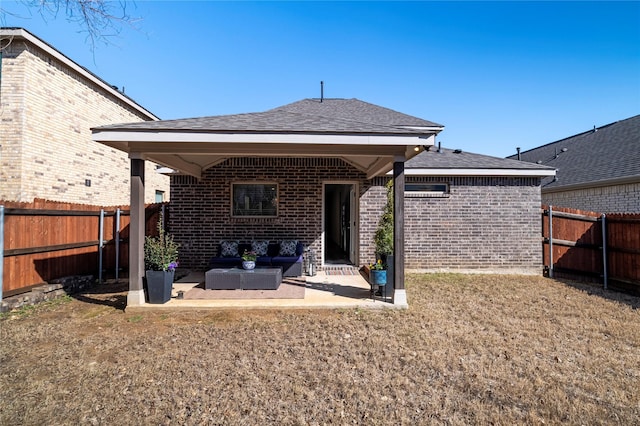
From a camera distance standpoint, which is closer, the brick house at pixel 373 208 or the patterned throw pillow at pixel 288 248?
the patterned throw pillow at pixel 288 248

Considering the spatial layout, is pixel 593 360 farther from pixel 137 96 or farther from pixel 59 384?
pixel 137 96

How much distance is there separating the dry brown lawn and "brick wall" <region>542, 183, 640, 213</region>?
234 inches

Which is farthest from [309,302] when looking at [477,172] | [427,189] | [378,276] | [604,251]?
[604,251]

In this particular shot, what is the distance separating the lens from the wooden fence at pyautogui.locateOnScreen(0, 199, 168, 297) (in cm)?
514

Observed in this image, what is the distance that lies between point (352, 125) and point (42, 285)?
6461 mm

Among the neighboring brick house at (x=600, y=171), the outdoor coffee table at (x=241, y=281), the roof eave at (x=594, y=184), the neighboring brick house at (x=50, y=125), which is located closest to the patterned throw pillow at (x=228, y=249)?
the outdoor coffee table at (x=241, y=281)

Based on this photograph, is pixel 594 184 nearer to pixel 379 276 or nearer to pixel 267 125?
pixel 379 276

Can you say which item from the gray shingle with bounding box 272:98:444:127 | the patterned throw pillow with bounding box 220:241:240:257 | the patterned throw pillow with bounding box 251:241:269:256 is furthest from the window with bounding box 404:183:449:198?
the patterned throw pillow with bounding box 220:241:240:257

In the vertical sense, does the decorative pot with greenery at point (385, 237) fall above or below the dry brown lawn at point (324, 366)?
above

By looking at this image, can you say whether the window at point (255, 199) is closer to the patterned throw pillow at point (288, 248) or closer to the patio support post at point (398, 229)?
the patterned throw pillow at point (288, 248)

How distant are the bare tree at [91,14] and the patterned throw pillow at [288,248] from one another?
5289 mm

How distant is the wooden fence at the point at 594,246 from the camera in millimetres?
6500

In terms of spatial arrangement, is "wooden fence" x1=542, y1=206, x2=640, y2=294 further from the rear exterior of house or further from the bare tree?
the bare tree

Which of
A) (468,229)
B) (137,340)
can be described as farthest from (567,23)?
(137,340)
